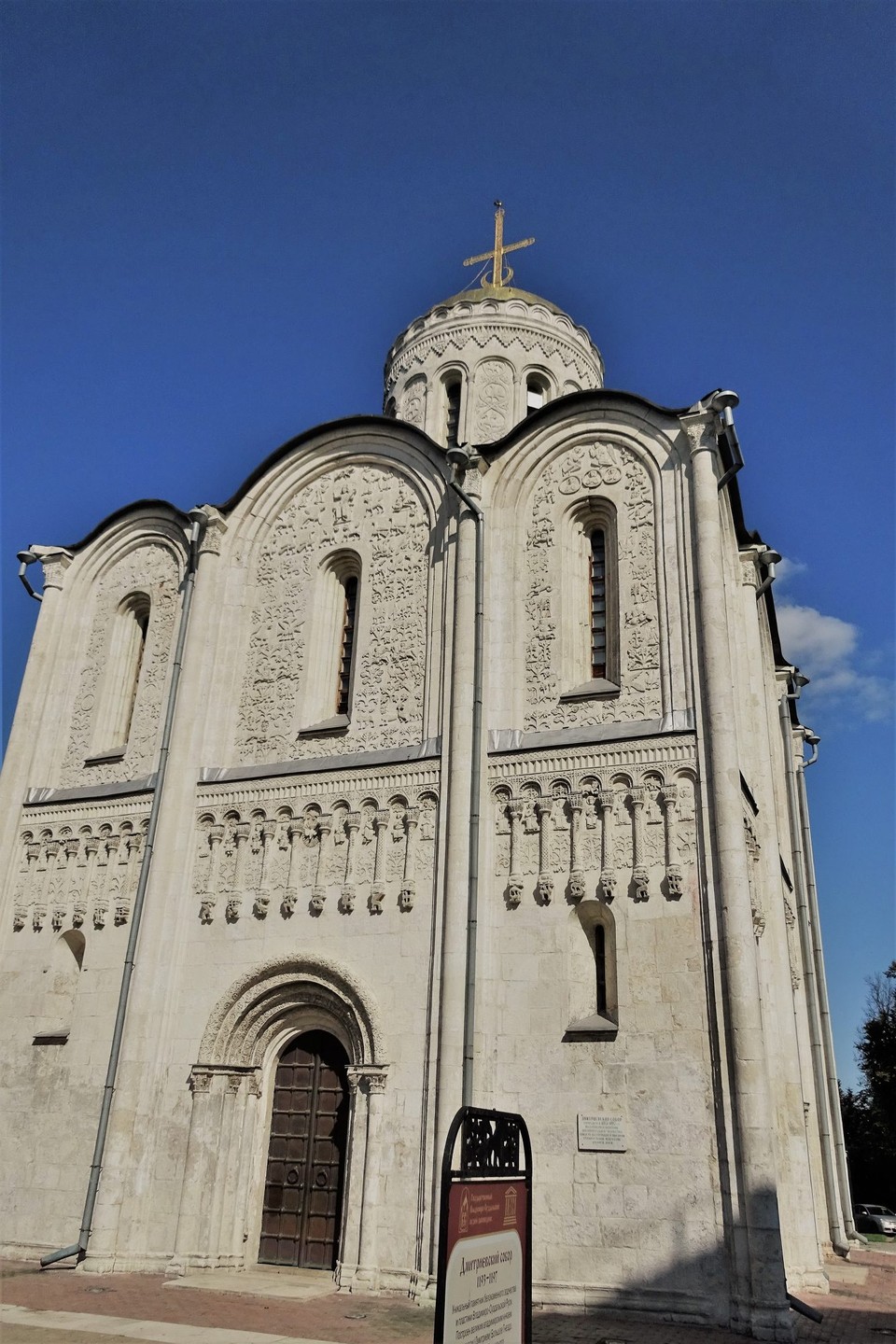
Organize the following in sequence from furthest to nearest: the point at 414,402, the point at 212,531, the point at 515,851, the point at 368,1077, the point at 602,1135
Answer: the point at 414,402, the point at 212,531, the point at 515,851, the point at 368,1077, the point at 602,1135

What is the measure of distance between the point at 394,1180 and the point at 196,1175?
2677 millimetres

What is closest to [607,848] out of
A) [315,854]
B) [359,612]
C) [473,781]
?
[473,781]

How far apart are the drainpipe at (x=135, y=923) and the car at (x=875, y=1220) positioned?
23.7m

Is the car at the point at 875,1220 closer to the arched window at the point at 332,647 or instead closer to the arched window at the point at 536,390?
the arched window at the point at 332,647

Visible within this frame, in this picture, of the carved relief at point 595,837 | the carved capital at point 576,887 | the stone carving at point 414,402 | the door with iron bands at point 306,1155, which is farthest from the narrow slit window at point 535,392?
the door with iron bands at point 306,1155

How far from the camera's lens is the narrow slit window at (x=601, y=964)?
12078 millimetres

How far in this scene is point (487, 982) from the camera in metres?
12.3

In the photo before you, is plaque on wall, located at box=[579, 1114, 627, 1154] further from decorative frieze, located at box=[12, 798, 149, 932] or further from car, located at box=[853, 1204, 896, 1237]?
car, located at box=[853, 1204, 896, 1237]

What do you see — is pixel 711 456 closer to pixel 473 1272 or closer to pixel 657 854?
pixel 657 854

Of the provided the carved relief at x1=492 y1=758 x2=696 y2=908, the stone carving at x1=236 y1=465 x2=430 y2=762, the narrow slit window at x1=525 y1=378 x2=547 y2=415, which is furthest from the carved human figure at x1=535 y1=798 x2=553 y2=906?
the narrow slit window at x1=525 y1=378 x2=547 y2=415

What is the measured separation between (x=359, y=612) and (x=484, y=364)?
23.7 ft

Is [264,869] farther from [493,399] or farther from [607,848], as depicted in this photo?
[493,399]

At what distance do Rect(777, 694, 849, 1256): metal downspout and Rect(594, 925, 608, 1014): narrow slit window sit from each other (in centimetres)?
735

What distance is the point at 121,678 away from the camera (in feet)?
57.7
